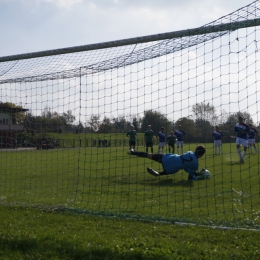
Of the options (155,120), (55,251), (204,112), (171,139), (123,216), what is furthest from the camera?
(171,139)

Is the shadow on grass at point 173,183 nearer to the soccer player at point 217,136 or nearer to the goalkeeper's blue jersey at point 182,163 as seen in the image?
the goalkeeper's blue jersey at point 182,163

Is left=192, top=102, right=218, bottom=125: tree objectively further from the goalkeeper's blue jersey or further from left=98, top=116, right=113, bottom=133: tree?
the goalkeeper's blue jersey

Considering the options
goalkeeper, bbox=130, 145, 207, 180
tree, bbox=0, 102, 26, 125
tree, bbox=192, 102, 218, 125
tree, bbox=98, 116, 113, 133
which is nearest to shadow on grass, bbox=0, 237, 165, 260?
tree, bbox=192, 102, 218, 125

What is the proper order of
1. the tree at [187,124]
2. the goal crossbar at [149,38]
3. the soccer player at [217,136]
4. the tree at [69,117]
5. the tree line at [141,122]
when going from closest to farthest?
1. the goal crossbar at [149,38]
2. the tree line at [141,122]
3. the tree at [187,124]
4. the soccer player at [217,136]
5. the tree at [69,117]

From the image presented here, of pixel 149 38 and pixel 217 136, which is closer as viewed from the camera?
pixel 149 38

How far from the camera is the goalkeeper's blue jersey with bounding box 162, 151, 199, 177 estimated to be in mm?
10133

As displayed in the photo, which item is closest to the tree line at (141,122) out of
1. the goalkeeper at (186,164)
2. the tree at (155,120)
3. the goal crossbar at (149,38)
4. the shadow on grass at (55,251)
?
the tree at (155,120)

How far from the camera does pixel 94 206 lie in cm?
723

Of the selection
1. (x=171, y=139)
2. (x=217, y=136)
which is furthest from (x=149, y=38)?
(x=171, y=139)

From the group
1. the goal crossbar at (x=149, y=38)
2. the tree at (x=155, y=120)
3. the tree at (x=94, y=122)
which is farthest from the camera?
the tree at (x=94, y=122)

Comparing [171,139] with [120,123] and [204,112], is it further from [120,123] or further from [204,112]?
[204,112]

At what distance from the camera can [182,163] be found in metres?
10.2

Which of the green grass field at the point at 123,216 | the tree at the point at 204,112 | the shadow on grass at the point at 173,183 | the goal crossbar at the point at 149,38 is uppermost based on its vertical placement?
the goal crossbar at the point at 149,38

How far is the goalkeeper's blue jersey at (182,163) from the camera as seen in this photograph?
33.2 feet
